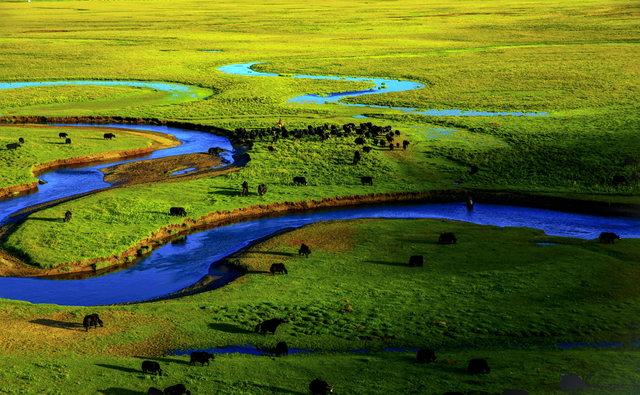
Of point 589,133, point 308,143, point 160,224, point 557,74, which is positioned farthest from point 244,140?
point 557,74

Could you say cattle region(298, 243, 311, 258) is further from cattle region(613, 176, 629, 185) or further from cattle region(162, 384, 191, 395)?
cattle region(613, 176, 629, 185)

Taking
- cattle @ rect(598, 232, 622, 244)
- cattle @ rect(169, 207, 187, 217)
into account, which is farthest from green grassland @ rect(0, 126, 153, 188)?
cattle @ rect(598, 232, 622, 244)

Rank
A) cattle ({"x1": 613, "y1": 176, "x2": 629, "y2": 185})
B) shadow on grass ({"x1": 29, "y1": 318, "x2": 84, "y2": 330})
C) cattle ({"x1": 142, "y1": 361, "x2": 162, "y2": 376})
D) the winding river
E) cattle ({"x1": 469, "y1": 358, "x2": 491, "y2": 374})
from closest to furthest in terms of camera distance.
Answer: cattle ({"x1": 469, "y1": 358, "x2": 491, "y2": 374}) < cattle ({"x1": 142, "y1": 361, "x2": 162, "y2": 376}) < shadow on grass ({"x1": 29, "y1": 318, "x2": 84, "y2": 330}) < the winding river < cattle ({"x1": 613, "y1": 176, "x2": 629, "y2": 185})

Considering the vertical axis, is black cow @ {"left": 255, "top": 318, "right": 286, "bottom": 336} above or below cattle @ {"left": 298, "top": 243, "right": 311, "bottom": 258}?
below

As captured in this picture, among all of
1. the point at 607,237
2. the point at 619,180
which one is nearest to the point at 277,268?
the point at 607,237

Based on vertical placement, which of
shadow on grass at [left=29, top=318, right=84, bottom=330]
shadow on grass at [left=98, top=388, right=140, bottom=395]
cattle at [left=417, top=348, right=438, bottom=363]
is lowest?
shadow on grass at [left=98, top=388, right=140, bottom=395]

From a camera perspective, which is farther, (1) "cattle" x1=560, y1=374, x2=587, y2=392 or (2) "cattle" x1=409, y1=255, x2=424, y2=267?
(2) "cattle" x1=409, y1=255, x2=424, y2=267

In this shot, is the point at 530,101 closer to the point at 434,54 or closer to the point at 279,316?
the point at 434,54
